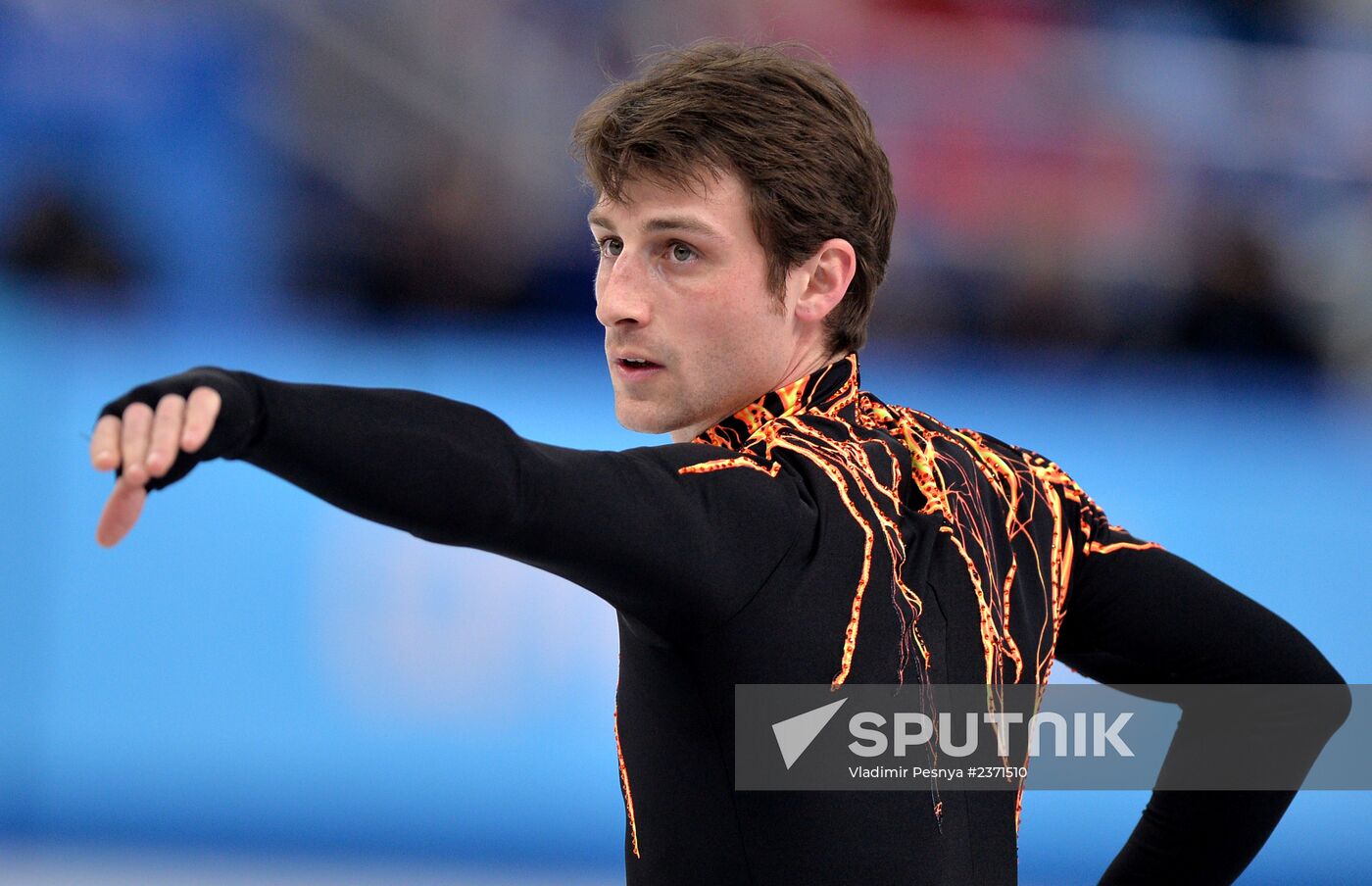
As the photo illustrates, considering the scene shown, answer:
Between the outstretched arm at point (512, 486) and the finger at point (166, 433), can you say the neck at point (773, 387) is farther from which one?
the finger at point (166, 433)

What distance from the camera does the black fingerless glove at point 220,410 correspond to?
0.85 m

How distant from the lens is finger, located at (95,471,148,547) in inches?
33.0

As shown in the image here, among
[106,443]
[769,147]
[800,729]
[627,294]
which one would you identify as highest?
[769,147]

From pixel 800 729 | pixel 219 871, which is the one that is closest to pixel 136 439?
pixel 800 729

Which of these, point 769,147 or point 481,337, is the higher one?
point 481,337

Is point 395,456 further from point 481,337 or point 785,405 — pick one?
point 481,337

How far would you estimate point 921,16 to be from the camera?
4.53 meters

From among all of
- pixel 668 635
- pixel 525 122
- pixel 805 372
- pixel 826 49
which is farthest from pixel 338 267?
pixel 668 635

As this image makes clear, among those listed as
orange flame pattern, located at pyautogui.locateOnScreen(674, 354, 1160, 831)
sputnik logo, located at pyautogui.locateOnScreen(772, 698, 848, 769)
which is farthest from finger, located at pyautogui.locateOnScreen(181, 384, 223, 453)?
sputnik logo, located at pyautogui.locateOnScreen(772, 698, 848, 769)

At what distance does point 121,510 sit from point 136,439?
5 cm

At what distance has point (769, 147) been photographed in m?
1.43

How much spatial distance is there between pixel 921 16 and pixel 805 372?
3.35m

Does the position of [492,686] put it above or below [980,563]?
above

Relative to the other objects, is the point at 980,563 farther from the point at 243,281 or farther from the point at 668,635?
the point at 243,281
